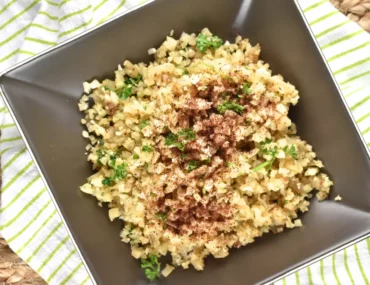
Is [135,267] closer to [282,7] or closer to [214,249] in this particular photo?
[214,249]

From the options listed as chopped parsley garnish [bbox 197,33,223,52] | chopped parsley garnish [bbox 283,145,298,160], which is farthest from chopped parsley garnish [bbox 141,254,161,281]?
chopped parsley garnish [bbox 197,33,223,52]

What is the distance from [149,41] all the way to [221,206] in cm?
55

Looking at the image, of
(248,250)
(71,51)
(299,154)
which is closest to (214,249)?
A: (248,250)

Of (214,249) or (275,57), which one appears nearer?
(214,249)

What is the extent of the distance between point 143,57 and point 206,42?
0.20 metres

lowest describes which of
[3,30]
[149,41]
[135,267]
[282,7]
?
[135,267]

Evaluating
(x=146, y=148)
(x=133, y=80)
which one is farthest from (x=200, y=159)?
(x=133, y=80)

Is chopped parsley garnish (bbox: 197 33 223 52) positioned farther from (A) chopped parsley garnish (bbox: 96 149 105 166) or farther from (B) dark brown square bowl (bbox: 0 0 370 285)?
(A) chopped parsley garnish (bbox: 96 149 105 166)

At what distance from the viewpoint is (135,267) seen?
165cm

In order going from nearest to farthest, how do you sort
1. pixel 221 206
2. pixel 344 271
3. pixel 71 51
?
1. pixel 221 206
2. pixel 71 51
3. pixel 344 271

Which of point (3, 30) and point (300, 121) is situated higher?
point (300, 121)

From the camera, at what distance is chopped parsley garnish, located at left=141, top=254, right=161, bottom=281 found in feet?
5.39

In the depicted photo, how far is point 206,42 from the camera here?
1679 mm

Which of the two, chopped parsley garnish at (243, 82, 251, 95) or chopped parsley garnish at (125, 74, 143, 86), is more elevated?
chopped parsley garnish at (243, 82, 251, 95)
